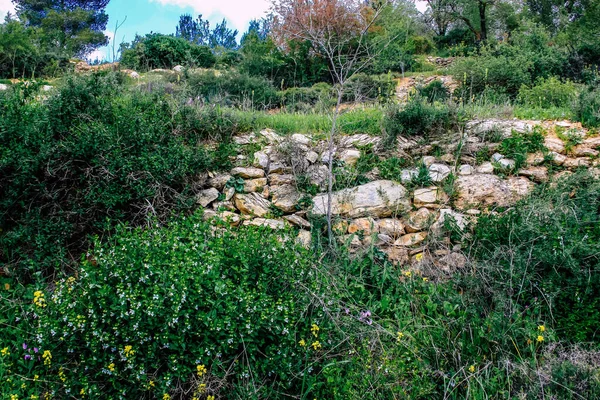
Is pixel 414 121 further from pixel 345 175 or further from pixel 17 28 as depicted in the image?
pixel 17 28

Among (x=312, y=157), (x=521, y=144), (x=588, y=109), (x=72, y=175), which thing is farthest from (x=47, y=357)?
(x=588, y=109)

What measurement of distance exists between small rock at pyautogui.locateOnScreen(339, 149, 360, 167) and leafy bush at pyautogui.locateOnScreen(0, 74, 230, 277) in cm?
156

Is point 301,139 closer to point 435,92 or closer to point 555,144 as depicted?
point 555,144

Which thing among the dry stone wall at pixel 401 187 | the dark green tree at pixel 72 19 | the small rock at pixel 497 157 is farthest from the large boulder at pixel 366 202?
the dark green tree at pixel 72 19

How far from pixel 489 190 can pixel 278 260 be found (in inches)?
96.1

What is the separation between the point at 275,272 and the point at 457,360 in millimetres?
1259

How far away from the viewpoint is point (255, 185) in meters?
4.46

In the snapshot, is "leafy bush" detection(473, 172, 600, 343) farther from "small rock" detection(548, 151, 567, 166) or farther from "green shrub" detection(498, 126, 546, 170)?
"green shrub" detection(498, 126, 546, 170)

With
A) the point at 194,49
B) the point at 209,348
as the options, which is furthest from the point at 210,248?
the point at 194,49

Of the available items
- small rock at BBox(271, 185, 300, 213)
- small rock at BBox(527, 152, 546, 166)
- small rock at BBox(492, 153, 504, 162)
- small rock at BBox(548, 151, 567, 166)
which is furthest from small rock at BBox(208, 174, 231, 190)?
small rock at BBox(548, 151, 567, 166)

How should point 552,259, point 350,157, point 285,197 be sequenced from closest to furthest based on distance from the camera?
point 552,259
point 285,197
point 350,157

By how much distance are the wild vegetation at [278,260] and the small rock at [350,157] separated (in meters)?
0.03

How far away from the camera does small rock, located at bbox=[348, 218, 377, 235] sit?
13.3ft

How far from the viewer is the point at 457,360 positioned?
283cm
